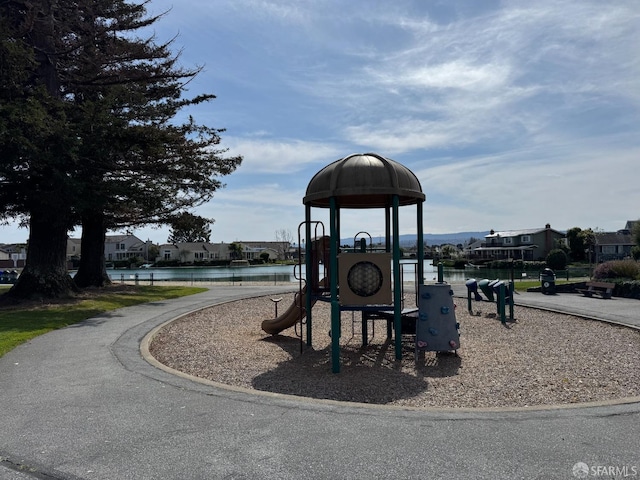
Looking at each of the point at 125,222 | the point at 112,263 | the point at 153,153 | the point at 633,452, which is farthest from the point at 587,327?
the point at 112,263

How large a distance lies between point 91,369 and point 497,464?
6377 mm

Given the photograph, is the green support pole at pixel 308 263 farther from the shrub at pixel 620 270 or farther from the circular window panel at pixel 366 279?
the shrub at pixel 620 270

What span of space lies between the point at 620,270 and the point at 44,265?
2545 cm

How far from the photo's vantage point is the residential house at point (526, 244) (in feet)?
252

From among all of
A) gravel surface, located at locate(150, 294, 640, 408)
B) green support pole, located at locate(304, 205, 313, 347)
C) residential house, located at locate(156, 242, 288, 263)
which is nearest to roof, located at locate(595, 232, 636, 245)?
residential house, located at locate(156, 242, 288, 263)

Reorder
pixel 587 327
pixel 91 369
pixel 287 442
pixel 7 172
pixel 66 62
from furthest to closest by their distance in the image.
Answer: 1. pixel 66 62
2. pixel 7 172
3. pixel 587 327
4. pixel 91 369
5. pixel 287 442

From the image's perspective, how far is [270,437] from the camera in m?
4.82

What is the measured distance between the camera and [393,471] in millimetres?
4082

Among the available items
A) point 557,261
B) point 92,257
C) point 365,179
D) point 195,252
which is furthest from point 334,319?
point 195,252

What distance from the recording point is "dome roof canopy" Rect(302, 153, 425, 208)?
8.82 metres

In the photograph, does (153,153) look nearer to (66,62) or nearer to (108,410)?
(66,62)

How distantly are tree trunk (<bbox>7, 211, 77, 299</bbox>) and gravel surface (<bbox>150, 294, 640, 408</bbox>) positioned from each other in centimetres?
854

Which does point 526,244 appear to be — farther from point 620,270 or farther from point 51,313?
point 51,313

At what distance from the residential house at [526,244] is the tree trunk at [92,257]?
6244 centimetres
